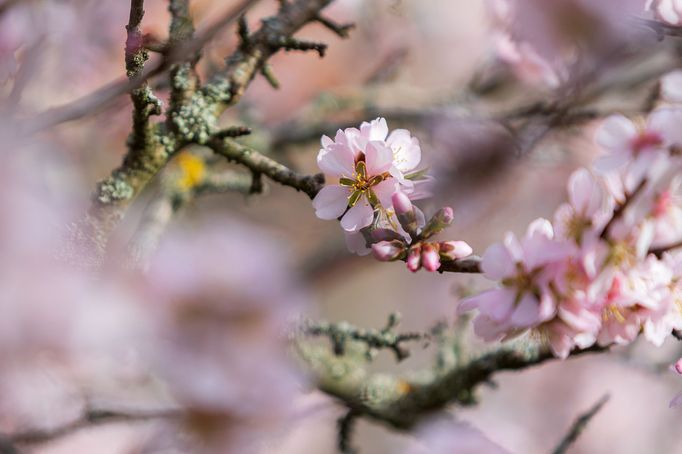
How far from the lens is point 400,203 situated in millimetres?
617

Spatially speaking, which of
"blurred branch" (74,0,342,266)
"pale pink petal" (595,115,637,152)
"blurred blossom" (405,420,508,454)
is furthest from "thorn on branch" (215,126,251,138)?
"blurred blossom" (405,420,508,454)

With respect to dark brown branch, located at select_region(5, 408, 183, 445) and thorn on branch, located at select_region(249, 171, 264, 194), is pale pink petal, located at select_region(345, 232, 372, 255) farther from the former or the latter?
dark brown branch, located at select_region(5, 408, 183, 445)

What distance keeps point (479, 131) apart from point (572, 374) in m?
1.36

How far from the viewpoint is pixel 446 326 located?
45.4 inches

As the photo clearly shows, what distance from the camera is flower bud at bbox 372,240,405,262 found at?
604 millimetres

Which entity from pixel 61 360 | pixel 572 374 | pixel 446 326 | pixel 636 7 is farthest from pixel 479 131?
pixel 572 374

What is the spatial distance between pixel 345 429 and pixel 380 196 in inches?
21.6

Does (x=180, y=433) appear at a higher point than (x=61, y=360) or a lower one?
lower

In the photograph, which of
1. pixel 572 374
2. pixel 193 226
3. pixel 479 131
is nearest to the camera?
pixel 479 131

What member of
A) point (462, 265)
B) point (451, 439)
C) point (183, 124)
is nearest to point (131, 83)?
point (183, 124)

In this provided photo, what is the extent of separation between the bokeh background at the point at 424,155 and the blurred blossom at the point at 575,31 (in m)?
0.19

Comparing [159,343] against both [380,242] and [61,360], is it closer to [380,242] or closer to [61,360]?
[61,360]

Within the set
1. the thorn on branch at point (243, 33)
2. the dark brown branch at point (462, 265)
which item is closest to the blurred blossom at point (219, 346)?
the thorn on branch at point (243, 33)

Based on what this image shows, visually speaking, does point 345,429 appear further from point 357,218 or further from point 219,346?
point 357,218
